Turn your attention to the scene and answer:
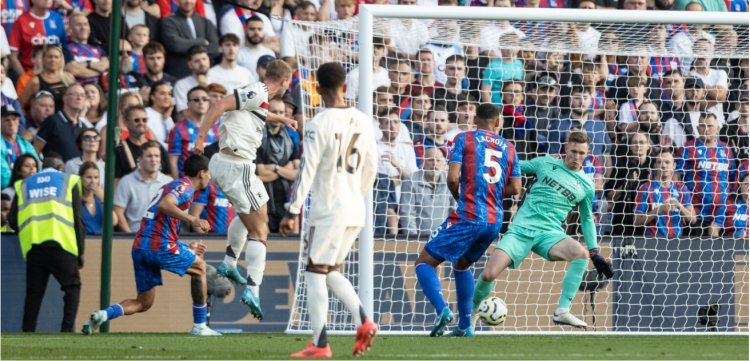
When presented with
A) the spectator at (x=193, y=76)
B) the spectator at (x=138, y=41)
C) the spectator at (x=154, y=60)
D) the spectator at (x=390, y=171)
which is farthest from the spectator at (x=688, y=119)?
the spectator at (x=138, y=41)

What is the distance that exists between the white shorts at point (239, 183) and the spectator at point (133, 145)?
3333 mm

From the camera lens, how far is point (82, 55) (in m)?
16.7

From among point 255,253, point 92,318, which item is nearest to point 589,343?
point 255,253

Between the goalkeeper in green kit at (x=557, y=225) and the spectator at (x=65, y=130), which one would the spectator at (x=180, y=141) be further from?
the goalkeeper in green kit at (x=557, y=225)

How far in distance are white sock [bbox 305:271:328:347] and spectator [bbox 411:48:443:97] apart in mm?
6450

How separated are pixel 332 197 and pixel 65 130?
278 inches

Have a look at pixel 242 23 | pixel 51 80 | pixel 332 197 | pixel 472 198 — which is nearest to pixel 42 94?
pixel 51 80

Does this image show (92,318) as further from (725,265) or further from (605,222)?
(725,265)

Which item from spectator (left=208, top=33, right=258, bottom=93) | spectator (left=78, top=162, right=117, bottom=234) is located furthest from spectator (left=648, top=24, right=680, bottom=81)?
spectator (left=78, top=162, right=117, bottom=234)

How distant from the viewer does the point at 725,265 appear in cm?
1566

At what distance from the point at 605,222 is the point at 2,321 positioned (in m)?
6.66

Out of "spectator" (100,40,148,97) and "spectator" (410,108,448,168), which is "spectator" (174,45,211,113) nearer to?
"spectator" (100,40,148,97)

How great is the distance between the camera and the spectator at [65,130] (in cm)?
1561

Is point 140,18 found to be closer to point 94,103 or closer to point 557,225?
point 94,103
